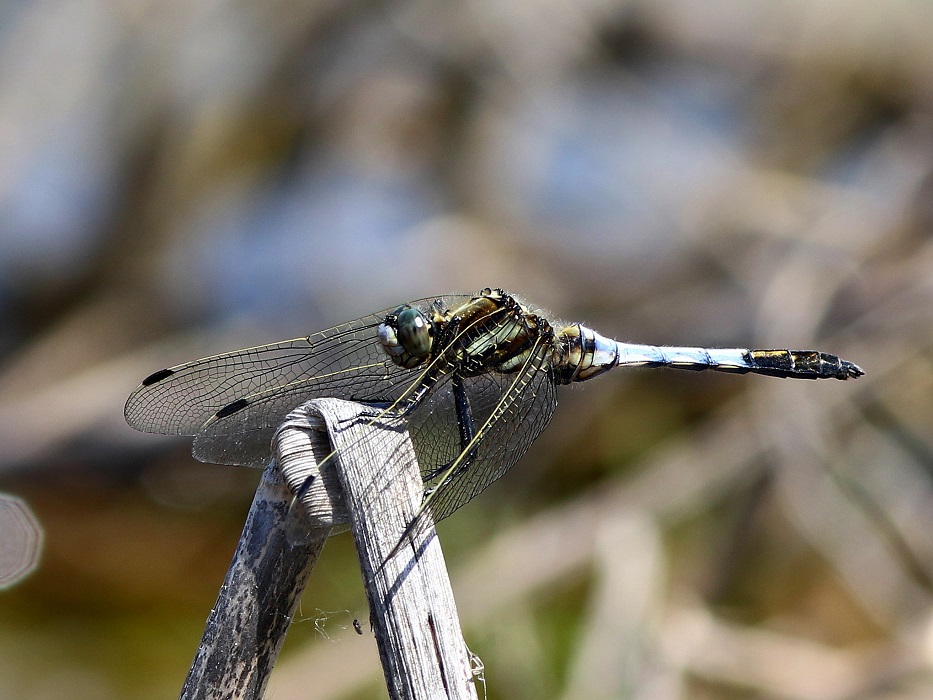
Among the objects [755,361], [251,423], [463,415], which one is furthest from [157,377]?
[755,361]

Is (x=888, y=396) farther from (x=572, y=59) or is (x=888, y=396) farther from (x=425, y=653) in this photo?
(x=425, y=653)

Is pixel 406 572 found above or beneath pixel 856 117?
beneath

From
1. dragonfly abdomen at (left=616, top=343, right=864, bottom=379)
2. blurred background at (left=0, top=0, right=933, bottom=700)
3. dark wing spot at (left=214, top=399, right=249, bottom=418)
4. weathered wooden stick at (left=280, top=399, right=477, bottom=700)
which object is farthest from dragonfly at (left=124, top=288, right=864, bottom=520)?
blurred background at (left=0, top=0, right=933, bottom=700)

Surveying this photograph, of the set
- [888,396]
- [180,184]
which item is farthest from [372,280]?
[888,396]

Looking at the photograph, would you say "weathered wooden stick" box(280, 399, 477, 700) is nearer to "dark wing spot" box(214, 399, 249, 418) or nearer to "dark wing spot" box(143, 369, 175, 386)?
"dark wing spot" box(214, 399, 249, 418)

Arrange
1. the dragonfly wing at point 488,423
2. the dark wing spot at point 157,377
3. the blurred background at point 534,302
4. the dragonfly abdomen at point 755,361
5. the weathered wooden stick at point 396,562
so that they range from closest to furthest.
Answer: the weathered wooden stick at point 396,562 → the dragonfly wing at point 488,423 → the dark wing spot at point 157,377 → the dragonfly abdomen at point 755,361 → the blurred background at point 534,302

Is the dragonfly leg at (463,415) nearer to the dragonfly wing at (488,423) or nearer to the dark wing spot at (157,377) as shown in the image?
the dragonfly wing at (488,423)

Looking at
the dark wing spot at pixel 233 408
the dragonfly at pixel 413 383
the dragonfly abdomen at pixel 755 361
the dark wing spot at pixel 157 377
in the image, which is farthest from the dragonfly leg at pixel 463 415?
the dragonfly abdomen at pixel 755 361

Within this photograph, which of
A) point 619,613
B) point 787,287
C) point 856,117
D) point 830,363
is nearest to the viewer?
point 830,363
